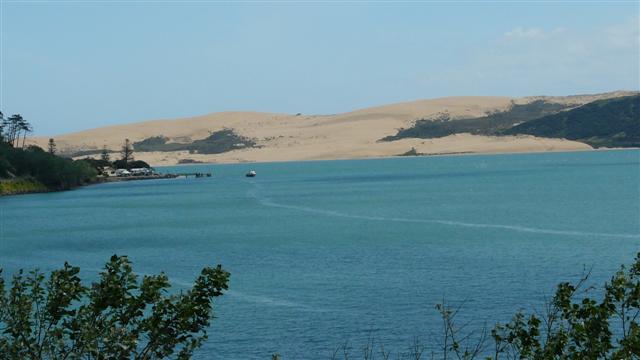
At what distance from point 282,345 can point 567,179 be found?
9184 cm

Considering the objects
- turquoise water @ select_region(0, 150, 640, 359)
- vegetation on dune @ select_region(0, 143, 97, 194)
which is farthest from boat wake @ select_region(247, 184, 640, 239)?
vegetation on dune @ select_region(0, 143, 97, 194)

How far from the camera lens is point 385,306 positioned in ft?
102

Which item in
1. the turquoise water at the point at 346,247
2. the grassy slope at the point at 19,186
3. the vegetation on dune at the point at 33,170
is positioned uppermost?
the vegetation on dune at the point at 33,170

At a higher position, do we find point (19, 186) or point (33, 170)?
point (33, 170)

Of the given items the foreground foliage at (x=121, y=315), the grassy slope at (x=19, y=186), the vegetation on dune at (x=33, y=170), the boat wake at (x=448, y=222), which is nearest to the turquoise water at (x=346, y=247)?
the boat wake at (x=448, y=222)

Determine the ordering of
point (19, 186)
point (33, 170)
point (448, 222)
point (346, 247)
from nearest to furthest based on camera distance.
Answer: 1. point (346, 247)
2. point (448, 222)
3. point (19, 186)
4. point (33, 170)

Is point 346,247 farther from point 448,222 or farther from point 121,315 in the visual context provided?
point 121,315

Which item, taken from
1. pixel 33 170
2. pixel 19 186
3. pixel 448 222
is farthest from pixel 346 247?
pixel 33 170

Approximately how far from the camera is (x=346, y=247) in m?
48.5

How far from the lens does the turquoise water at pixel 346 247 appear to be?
95.7 ft

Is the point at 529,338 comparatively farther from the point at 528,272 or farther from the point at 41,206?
the point at 41,206

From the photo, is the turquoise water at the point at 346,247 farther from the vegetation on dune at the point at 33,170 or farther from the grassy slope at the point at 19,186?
the vegetation on dune at the point at 33,170

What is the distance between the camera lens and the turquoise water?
29.2m

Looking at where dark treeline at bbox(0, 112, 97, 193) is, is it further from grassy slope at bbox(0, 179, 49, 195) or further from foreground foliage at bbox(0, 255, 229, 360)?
foreground foliage at bbox(0, 255, 229, 360)
